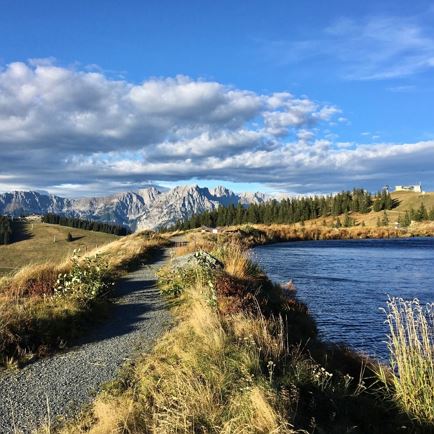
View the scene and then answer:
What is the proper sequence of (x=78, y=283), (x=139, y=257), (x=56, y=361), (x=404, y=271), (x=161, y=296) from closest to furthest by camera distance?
(x=56, y=361) < (x=78, y=283) < (x=161, y=296) < (x=139, y=257) < (x=404, y=271)

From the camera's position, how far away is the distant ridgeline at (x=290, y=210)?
121156mm

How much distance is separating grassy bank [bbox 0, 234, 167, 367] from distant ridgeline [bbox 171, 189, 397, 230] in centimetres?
10432

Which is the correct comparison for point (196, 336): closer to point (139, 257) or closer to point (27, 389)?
point (27, 389)

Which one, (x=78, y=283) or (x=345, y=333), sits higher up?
(x=78, y=283)

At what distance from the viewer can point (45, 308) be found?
1101cm

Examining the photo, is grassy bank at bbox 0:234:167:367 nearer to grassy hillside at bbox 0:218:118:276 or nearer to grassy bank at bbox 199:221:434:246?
grassy bank at bbox 199:221:434:246

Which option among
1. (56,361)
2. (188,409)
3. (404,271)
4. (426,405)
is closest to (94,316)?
(56,361)

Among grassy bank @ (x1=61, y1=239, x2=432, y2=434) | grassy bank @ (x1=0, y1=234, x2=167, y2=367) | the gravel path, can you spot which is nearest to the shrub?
grassy bank @ (x1=0, y1=234, x2=167, y2=367)

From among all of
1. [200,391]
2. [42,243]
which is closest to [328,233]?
[200,391]

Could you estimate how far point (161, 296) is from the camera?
14.4m

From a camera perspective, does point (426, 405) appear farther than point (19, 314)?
No

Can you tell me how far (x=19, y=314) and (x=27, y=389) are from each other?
2.90 m

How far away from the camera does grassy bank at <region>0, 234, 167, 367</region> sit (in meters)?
8.95

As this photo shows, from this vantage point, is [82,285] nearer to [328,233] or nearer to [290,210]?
[328,233]
